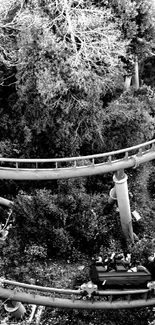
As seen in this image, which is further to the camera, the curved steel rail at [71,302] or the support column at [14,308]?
the support column at [14,308]

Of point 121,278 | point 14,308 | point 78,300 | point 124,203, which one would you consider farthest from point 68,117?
point 14,308

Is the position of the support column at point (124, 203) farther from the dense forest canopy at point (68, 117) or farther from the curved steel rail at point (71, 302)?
the curved steel rail at point (71, 302)

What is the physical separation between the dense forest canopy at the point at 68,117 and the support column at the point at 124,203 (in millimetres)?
492

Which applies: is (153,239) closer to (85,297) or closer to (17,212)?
(85,297)

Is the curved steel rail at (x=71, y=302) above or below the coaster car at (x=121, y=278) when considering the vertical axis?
below

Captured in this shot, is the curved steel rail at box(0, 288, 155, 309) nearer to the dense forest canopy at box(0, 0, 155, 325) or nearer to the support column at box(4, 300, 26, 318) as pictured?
the support column at box(4, 300, 26, 318)

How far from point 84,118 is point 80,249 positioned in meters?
5.35

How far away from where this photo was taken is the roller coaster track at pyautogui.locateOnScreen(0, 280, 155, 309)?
1437 centimetres

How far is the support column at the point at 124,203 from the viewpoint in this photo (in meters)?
16.4

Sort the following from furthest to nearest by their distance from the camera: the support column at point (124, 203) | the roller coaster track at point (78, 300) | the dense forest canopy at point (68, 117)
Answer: the dense forest canopy at point (68, 117)
the support column at point (124, 203)
the roller coaster track at point (78, 300)

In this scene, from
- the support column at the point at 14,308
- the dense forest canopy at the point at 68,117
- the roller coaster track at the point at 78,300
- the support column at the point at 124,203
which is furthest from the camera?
the dense forest canopy at the point at 68,117

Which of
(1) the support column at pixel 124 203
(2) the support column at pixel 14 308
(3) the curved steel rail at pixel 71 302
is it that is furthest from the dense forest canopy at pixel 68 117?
(2) the support column at pixel 14 308

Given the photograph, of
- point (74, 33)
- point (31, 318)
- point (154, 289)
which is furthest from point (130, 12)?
point (31, 318)

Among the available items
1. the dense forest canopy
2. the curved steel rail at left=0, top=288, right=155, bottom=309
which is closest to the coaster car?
the curved steel rail at left=0, top=288, right=155, bottom=309
